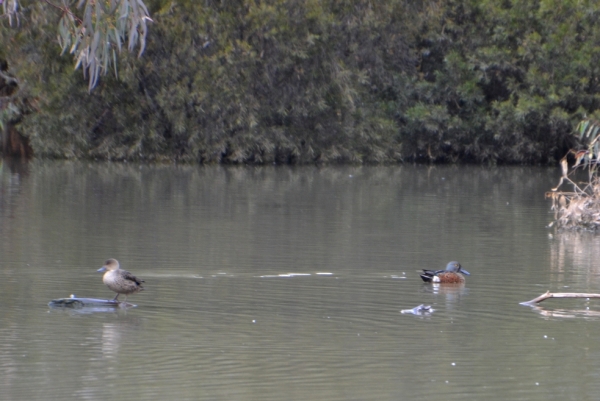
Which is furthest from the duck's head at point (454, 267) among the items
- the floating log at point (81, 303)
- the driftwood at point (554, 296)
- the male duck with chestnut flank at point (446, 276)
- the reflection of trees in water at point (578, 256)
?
the floating log at point (81, 303)

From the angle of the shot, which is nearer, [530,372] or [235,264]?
[530,372]

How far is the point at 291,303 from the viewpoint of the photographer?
1064 cm

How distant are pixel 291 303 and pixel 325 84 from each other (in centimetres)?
2743

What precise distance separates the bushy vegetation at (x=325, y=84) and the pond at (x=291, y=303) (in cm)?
1379

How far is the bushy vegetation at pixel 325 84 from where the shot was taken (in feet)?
116

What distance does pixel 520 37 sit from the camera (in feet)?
133

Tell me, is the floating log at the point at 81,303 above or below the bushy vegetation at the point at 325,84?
below

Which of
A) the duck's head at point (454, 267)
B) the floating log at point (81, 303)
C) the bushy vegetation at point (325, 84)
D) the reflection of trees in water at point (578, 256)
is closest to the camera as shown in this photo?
the floating log at point (81, 303)

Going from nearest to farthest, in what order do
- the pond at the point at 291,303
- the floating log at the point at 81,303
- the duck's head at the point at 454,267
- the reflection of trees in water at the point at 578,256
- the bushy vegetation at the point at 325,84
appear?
the pond at the point at 291,303
the floating log at the point at 81,303
the duck's head at the point at 454,267
the reflection of trees in water at the point at 578,256
the bushy vegetation at the point at 325,84

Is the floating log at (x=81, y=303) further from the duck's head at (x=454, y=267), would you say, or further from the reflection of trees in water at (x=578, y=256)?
the reflection of trees in water at (x=578, y=256)

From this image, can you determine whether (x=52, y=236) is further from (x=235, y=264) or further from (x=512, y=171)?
(x=512, y=171)

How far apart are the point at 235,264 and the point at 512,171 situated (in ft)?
82.9

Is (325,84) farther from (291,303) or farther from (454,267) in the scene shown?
(291,303)

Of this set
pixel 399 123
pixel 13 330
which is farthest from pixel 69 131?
pixel 13 330
